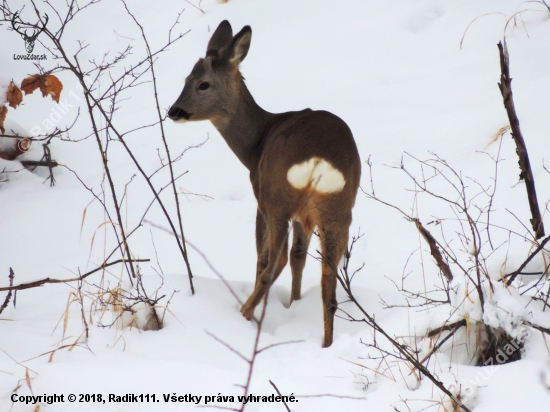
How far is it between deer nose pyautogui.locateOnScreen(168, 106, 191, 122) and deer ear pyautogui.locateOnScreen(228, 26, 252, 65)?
511 millimetres

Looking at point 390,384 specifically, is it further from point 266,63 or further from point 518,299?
point 266,63

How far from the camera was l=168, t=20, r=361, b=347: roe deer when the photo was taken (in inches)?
123

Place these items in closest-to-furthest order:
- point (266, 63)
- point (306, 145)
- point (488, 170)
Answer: point (306, 145)
point (488, 170)
point (266, 63)

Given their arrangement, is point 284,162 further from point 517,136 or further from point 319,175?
point 517,136

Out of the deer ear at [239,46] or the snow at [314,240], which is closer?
the snow at [314,240]

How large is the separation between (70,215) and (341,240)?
2.76 m

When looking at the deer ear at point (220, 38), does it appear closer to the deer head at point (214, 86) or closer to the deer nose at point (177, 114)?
the deer head at point (214, 86)

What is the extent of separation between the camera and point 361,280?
4.14 meters

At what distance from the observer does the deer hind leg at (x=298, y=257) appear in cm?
381

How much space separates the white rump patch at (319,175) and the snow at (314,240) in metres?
0.69

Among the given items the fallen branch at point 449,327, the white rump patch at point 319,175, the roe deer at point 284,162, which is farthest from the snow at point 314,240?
the white rump patch at point 319,175

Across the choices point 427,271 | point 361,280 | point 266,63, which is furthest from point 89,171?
point 427,271

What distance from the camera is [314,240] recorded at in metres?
4.50

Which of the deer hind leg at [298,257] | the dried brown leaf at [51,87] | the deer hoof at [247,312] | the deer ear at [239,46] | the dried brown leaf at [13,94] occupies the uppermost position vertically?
the deer ear at [239,46]
